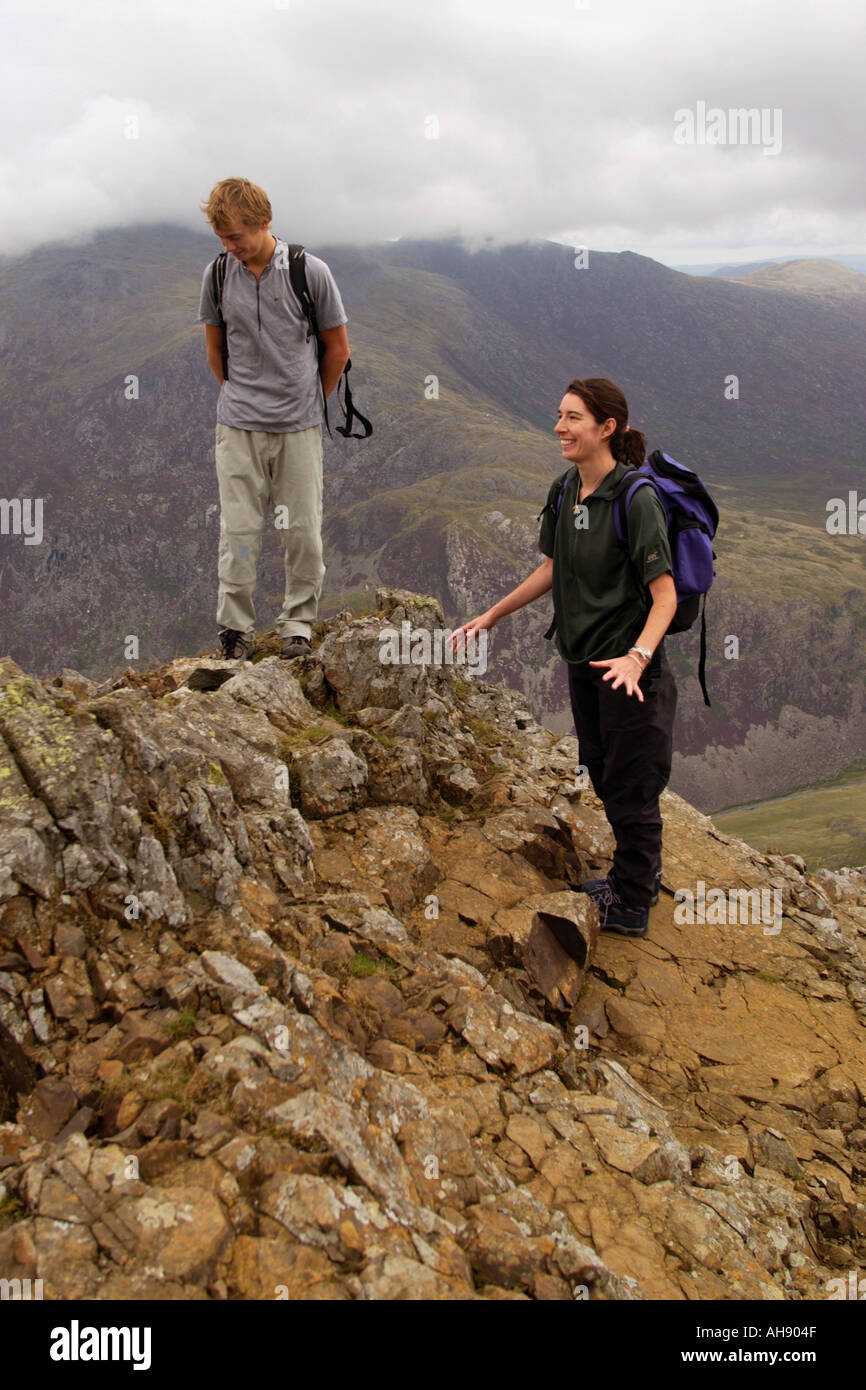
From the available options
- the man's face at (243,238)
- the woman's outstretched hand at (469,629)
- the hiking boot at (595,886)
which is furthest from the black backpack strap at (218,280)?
the hiking boot at (595,886)

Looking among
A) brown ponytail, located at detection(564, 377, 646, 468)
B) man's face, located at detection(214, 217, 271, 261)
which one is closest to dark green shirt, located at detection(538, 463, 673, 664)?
brown ponytail, located at detection(564, 377, 646, 468)

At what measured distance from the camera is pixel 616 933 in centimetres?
1084

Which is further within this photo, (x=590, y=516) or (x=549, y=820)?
(x=549, y=820)

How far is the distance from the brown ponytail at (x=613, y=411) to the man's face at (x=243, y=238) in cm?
471

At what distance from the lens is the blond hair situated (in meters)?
10.2

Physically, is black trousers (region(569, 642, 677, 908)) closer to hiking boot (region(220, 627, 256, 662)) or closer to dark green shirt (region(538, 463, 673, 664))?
dark green shirt (region(538, 463, 673, 664))

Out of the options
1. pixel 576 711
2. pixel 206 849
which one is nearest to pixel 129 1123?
pixel 206 849

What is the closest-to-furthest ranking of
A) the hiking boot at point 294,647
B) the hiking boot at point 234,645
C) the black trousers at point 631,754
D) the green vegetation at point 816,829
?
the black trousers at point 631,754 < the hiking boot at point 294,647 < the hiking boot at point 234,645 < the green vegetation at point 816,829

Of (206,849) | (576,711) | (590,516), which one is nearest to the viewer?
(206,849)

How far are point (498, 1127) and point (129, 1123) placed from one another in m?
2.97

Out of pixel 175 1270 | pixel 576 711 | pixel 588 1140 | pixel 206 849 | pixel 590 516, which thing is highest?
pixel 590 516

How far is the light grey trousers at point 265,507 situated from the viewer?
41.4 ft

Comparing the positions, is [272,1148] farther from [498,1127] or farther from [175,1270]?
[498,1127]

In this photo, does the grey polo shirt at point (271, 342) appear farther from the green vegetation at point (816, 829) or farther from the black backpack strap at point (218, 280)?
the green vegetation at point (816, 829)
